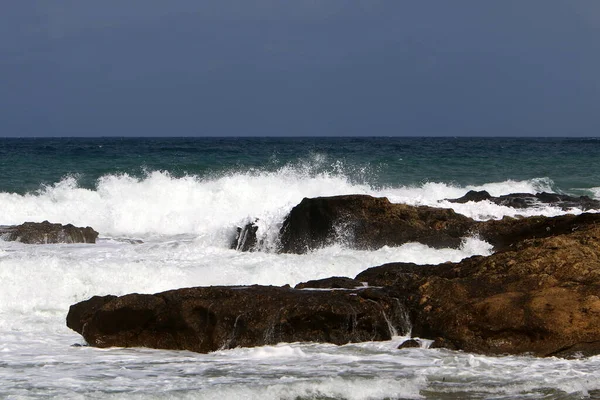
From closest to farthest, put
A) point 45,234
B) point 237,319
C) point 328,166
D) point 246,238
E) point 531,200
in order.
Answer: point 237,319 < point 246,238 < point 45,234 < point 531,200 < point 328,166

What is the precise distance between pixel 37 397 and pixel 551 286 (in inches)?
176

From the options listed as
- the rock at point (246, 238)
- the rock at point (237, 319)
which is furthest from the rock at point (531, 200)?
the rock at point (237, 319)

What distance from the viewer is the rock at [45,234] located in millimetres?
15148

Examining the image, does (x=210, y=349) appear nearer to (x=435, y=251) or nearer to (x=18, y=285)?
(x=18, y=285)

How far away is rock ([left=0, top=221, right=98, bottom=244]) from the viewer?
49.7ft

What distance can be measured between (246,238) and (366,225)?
2113 mm

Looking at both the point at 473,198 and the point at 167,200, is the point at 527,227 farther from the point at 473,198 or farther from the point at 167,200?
the point at 167,200

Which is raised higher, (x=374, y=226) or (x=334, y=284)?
(x=374, y=226)

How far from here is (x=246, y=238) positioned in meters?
14.0

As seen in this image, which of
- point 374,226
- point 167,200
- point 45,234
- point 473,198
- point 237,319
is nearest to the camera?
point 237,319

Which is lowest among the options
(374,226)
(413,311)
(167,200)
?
(413,311)

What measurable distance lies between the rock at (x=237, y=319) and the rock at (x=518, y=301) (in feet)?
1.31

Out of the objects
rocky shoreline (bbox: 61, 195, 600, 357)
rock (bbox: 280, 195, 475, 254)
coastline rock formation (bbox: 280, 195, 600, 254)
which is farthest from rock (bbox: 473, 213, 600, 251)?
rocky shoreline (bbox: 61, 195, 600, 357)

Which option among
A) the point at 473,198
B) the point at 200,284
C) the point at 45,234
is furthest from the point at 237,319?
the point at 473,198
